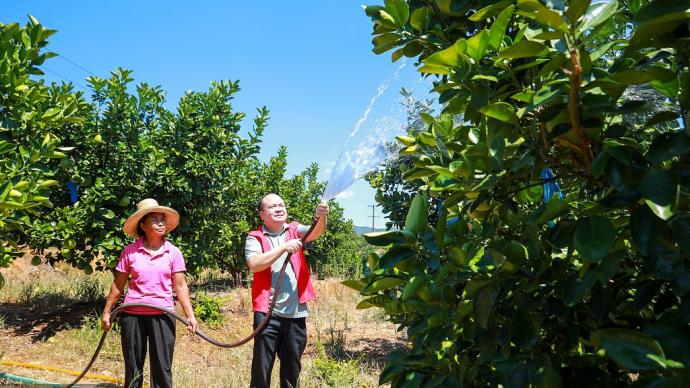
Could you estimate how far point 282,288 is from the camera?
3643 millimetres

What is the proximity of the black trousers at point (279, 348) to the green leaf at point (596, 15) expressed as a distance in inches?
122

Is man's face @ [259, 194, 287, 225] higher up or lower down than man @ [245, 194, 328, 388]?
higher up

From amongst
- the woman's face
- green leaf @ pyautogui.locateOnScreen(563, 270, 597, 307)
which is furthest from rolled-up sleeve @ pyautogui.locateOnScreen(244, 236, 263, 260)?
green leaf @ pyautogui.locateOnScreen(563, 270, 597, 307)

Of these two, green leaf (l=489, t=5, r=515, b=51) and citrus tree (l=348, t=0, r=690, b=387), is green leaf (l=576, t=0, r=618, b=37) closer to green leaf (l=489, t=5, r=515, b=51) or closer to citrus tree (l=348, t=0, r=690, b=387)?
citrus tree (l=348, t=0, r=690, b=387)

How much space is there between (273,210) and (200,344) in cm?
367

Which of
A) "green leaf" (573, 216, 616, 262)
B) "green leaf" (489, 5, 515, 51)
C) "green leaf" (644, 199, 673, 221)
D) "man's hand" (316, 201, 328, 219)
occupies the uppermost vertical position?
"green leaf" (489, 5, 515, 51)

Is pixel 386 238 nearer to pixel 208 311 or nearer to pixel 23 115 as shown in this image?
pixel 23 115

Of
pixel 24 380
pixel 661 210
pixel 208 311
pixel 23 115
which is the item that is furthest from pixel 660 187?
pixel 208 311

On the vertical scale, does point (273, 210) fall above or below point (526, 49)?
above

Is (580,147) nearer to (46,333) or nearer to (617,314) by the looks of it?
(617,314)

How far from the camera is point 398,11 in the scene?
124 cm

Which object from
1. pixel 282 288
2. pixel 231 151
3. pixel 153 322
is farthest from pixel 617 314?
pixel 231 151

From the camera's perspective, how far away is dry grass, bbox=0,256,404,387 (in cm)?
490

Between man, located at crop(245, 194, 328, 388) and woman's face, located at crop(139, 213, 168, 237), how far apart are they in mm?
883
